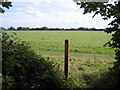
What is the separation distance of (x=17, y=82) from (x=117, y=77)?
2.51 meters

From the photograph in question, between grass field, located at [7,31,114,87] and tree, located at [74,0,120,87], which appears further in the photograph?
grass field, located at [7,31,114,87]

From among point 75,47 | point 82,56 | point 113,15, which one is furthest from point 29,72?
point 75,47

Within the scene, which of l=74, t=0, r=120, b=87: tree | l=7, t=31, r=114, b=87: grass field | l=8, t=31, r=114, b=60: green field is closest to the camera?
l=74, t=0, r=120, b=87: tree

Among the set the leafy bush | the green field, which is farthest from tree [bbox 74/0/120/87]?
the green field

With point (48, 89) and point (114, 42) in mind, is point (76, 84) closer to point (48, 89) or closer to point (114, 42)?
Answer: point (48, 89)

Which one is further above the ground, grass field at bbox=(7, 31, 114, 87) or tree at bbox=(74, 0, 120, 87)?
tree at bbox=(74, 0, 120, 87)

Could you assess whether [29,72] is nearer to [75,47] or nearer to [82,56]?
[82,56]

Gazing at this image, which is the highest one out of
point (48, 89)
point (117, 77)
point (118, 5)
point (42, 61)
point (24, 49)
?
point (118, 5)

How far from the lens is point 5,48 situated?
13.6 feet

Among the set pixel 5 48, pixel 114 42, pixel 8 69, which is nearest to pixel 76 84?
pixel 114 42

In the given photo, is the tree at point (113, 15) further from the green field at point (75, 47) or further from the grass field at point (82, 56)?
the green field at point (75, 47)

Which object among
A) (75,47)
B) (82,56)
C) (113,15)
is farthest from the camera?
(75,47)

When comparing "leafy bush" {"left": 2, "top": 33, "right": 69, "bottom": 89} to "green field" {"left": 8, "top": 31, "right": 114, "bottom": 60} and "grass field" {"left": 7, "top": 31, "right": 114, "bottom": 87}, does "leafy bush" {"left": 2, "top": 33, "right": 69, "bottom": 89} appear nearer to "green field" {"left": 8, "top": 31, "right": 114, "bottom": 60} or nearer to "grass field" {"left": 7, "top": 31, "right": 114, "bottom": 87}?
"grass field" {"left": 7, "top": 31, "right": 114, "bottom": 87}

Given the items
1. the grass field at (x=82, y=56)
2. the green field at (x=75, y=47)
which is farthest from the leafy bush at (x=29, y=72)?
the green field at (x=75, y=47)
